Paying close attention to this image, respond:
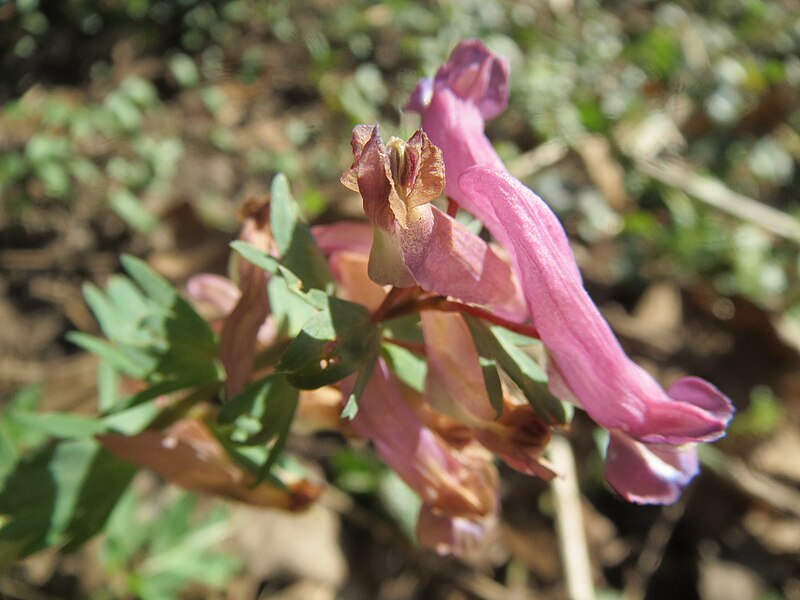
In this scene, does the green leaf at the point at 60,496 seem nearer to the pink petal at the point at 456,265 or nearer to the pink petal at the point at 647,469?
the pink petal at the point at 456,265

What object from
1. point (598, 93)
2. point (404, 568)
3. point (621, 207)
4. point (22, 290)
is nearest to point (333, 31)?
point (598, 93)

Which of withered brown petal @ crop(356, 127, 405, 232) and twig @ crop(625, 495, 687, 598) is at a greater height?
withered brown petal @ crop(356, 127, 405, 232)

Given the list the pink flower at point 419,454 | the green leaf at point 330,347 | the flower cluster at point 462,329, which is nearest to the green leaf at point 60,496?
the flower cluster at point 462,329

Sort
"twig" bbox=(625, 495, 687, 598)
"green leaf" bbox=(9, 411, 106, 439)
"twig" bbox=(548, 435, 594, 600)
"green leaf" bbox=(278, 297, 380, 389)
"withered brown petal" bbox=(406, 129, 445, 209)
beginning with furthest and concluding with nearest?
"twig" bbox=(625, 495, 687, 598)
"twig" bbox=(548, 435, 594, 600)
"green leaf" bbox=(9, 411, 106, 439)
"green leaf" bbox=(278, 297, 380, 389)
"withered brown petal" bbox=(406, 129, 445, 209)

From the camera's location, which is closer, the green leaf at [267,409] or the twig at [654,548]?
the green leaf at [267,409]

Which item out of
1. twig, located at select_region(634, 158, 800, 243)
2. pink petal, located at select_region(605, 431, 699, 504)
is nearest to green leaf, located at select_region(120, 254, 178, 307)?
pink petal, located at select_region(605, 431, 699, 504)

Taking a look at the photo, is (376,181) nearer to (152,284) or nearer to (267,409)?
(267,409)

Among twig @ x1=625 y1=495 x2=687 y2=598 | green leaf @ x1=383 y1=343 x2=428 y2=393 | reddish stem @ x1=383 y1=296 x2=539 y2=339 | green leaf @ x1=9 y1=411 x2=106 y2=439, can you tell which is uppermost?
reddish stem @ x1=383 y1=296 x2=539 y2=339

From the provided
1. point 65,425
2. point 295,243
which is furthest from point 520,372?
point 65,425

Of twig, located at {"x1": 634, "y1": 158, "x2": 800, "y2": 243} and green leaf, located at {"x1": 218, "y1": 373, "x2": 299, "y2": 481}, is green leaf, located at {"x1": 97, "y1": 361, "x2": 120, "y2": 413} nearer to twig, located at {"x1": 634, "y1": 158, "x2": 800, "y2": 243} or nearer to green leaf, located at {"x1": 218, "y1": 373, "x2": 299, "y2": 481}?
green leaf, located at {"x1": 218, "y1": 373, "x2": 299, "y2": 481}
